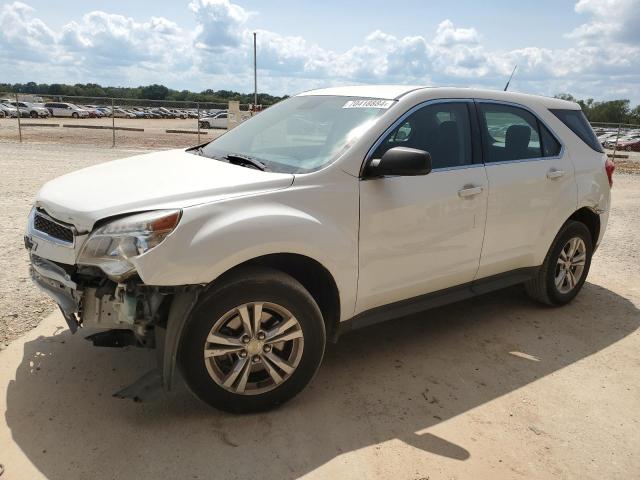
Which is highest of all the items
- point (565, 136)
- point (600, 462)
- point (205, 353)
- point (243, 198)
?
point (565, 136)

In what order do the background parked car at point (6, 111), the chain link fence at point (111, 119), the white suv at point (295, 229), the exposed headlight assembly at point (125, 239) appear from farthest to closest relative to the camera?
the background parked car at point (6, 111), the chain link fence at point (111, 119), the white suv at point (295, 229), the exposed headlight assembly at point (125, 239)

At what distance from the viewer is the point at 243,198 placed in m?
2.97

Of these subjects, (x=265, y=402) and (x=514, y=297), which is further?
(x=514, y=297)

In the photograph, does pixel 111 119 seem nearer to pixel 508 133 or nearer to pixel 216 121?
pixel 216 121

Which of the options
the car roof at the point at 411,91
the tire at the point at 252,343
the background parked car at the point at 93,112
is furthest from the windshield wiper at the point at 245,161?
the background parked car at the point at 93,112

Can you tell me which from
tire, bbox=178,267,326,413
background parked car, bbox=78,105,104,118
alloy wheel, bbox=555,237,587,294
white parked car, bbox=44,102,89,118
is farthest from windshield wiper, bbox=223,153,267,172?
background parked car, bbox=78,105,104,118

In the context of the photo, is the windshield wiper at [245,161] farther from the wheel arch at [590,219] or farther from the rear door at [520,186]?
the wheel arch at [590,219]

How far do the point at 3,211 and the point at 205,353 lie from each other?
5.88 metres

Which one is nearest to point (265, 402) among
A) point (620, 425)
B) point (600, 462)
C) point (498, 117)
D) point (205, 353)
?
point (205, 353)

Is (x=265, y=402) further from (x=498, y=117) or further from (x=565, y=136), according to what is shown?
(x=565, y=136)

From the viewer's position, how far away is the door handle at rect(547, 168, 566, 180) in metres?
4.48

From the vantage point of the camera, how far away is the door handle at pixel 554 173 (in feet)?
14.7

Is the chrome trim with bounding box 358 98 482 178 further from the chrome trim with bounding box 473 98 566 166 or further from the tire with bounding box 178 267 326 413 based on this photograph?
the tire with bounding box 178 267 326 413

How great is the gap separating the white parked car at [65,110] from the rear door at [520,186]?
52170 mm
